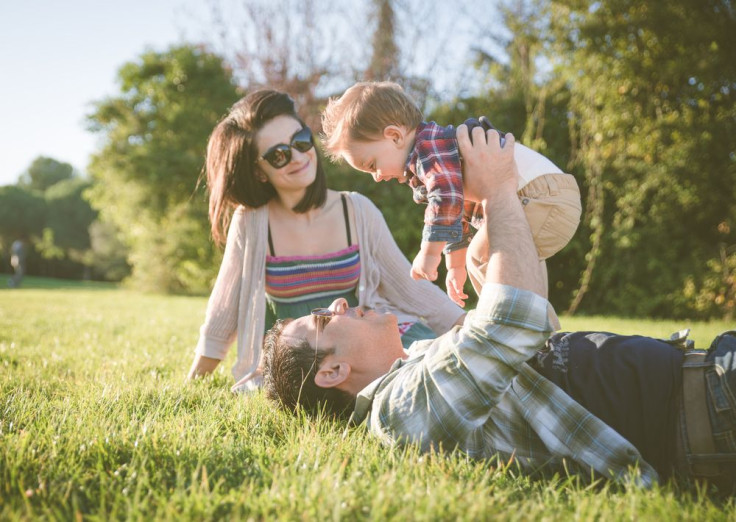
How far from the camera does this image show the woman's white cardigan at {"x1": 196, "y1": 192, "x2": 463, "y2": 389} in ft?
11.5

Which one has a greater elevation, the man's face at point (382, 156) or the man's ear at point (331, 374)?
the man's face at point (382, 156)

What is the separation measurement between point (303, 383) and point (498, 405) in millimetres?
884

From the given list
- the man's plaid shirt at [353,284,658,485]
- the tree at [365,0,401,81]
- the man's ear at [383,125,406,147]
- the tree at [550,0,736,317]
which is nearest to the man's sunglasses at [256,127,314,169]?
the man's ear at [383,125,406,147]

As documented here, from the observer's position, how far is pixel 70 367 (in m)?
3.82

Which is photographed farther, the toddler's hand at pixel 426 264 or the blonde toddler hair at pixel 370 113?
the blonde toddler hair at pixel 370 113

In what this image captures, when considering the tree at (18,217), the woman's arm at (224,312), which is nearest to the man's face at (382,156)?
the woman's arm at (224,312)

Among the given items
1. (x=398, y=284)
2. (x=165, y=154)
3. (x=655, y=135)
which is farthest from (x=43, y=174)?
(x=398, y=284)

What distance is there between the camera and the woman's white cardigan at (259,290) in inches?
138

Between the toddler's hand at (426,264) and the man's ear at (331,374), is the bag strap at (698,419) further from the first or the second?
the man's ear at (331,374)

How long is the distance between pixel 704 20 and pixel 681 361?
952cm

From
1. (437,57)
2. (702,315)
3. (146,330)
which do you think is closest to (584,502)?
(146,330)

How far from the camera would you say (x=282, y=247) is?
Answer: 3693 mm

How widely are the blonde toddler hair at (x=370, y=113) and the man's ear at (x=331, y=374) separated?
128 cm

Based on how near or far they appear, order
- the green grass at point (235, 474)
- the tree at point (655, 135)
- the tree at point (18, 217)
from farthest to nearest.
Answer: the tree at point (18, 217)
the tree at point (655, 135)
the green grass at point (235, 474)
